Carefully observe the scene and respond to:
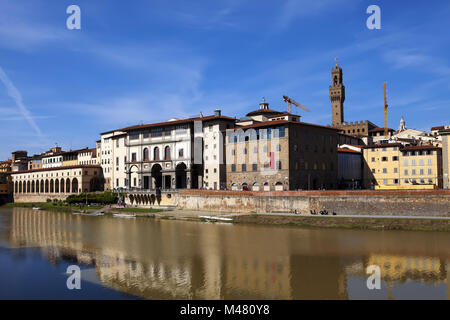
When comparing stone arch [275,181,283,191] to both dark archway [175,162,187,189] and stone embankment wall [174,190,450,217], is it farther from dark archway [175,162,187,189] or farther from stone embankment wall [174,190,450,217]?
dark archway [175,162,187,189]

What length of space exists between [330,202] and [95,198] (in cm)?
5092

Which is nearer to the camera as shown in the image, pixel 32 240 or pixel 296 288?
pixel 296 288

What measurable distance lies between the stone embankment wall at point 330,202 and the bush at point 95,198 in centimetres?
2010

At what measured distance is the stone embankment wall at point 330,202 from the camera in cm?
4669

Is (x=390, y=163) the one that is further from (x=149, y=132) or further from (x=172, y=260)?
(x=172, y=260)

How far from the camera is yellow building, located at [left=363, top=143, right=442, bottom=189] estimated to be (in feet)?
223

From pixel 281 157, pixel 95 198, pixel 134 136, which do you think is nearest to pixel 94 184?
pixel 95 198

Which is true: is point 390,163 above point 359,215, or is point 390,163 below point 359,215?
above

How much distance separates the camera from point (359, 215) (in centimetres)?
5006

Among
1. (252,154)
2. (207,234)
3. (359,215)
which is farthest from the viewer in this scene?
(252,154)

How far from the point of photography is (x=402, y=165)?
236 feet

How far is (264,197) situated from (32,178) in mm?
82444
